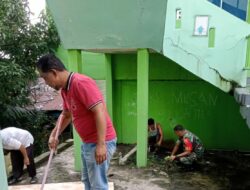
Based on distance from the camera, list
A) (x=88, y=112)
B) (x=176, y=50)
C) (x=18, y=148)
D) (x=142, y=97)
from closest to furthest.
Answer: (x=88, y=112) < (x=18, y=148) < (x=176, y=50) < (x=142, y=97)

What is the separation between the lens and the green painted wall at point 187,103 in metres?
7.66

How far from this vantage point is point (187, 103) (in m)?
7.81

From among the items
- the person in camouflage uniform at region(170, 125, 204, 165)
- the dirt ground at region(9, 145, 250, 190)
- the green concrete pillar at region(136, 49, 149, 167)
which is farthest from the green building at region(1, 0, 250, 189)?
the person in camouflage uniform at region(170, 125, 204, 165)

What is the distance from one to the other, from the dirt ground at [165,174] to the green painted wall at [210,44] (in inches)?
70.1

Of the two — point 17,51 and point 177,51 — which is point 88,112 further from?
point 17,51

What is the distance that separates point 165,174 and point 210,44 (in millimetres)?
2623

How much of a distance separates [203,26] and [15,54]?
5143mm

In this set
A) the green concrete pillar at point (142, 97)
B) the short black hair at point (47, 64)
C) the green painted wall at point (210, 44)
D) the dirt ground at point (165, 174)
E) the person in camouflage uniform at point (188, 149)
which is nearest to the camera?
the short black hair at point (47, 64)

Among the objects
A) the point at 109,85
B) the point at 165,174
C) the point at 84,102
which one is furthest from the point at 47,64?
the point at 109,85

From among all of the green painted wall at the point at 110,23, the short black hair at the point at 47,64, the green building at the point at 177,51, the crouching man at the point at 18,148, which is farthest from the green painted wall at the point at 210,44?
the short black hair at the point at 47,64

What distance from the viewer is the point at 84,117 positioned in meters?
2.59

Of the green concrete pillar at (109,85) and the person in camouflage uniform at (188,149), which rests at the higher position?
the green concrete pillar at (109,85)

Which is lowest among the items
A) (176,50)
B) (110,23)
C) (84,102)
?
(84,102)

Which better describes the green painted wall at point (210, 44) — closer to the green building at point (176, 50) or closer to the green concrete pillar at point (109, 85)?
the green building at point (176, 50)
